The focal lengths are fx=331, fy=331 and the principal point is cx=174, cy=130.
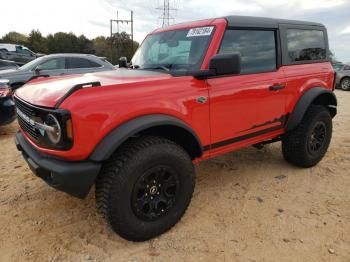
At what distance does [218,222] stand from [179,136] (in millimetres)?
880

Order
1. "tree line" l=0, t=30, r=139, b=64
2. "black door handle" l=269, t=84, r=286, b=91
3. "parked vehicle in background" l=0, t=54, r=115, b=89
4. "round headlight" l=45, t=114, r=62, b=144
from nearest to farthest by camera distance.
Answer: "round headlight" l=45, t=114, r=62, b=144 < "black door handle" l=269, t=84, r=286, b=91 < "parked vehicle in background" l=0, t=54, r=115, b=89 < "tree line" l=0, t=30, r=139, b=64

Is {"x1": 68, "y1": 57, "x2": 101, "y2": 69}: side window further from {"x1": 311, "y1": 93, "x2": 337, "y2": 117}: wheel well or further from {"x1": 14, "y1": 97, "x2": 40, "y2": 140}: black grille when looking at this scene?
{"x1": 311, "y1": 93, "x2": 337, "y2": 117}: wheel well

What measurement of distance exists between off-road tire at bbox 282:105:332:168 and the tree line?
4046 centimetres

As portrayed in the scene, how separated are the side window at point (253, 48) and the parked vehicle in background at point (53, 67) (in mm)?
5107

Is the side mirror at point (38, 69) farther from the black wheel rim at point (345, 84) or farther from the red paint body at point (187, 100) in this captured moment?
the black wheel rim at point (345, 84)

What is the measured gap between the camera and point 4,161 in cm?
466

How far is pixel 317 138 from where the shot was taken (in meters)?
4.37

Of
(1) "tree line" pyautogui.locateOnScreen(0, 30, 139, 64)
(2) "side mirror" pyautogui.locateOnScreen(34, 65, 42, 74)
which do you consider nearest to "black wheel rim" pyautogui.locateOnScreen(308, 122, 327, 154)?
(2) "side mirror" pyautogui.locateOnScreen(34, 65, 42, 74)

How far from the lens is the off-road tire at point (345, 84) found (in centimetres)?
1566

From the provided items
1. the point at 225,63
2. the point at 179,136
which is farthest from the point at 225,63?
the point at 179,136

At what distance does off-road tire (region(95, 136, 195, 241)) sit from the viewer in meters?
2.50

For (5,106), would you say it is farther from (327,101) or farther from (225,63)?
(327,101)

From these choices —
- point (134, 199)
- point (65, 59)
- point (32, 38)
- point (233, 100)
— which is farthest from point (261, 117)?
point (32, 38)

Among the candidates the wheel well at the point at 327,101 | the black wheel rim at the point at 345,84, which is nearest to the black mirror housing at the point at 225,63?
the wheel well at the point at 327,101
